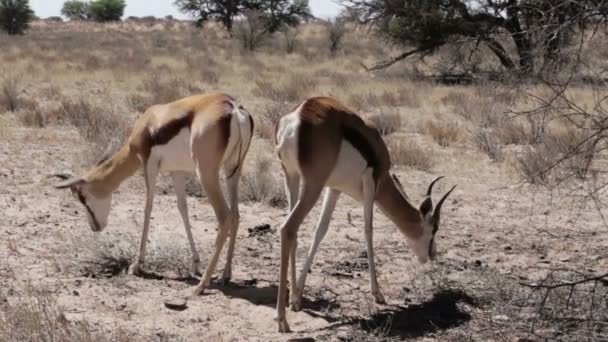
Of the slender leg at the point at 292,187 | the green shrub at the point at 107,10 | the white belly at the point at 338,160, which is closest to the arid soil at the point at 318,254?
the slender leg at the point at 292,187

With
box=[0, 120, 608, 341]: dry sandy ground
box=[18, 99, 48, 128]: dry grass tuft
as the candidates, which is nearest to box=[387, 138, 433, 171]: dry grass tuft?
box=[0, 120, 608, 341]: dry sandy ground

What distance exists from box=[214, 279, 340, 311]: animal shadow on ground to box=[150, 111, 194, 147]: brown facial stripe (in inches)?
52.1

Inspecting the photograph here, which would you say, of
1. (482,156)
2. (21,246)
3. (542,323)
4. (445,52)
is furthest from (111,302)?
(445,52)

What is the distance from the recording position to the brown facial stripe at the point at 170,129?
20.8 feet

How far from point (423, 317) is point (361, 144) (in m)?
1.36

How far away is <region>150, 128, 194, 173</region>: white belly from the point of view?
6.38 m

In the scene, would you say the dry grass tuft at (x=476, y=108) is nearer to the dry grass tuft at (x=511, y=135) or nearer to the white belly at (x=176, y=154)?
the dry grass tuft at (x=511, y=135)

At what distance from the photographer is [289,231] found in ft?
17.5

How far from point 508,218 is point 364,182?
11.2 ft

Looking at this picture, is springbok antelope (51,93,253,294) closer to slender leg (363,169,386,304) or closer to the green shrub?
slender leg (363,169,386,304)

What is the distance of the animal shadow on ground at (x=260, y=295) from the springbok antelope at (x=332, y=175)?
23cm

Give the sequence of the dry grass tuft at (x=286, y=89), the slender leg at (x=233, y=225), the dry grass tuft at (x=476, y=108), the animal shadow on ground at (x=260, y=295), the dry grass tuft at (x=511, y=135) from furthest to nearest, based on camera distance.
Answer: the dry grass tuft at (x=286, y=89)
the dry grass tuft at (x=476, y=108)
the dry grass tuft at (x=511, y=135)
the slender leg at (x=233, y=225)
the animal shadow on ground at (x=260, y=295)

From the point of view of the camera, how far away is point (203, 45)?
40.1 m

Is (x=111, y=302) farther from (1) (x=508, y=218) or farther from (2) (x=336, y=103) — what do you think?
(1) (x=508, y=218)
